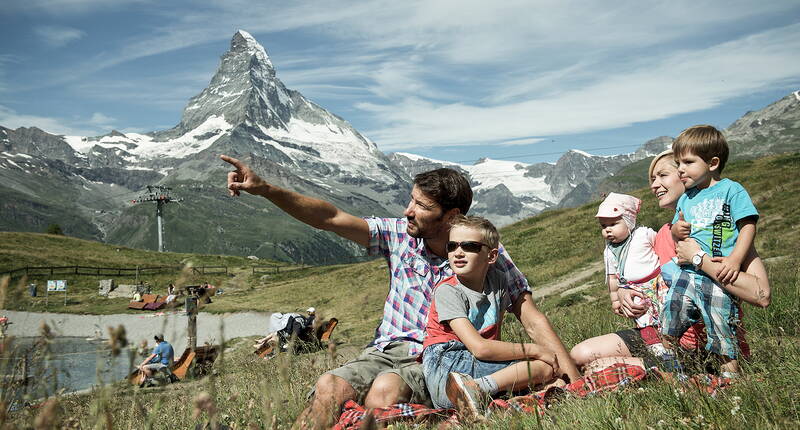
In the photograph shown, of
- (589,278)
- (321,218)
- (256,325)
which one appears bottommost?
(256,325)

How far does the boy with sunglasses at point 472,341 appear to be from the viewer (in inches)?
154

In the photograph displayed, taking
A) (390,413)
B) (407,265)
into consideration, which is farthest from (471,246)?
(390,413)

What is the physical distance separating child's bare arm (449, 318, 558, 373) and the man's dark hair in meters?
1.12

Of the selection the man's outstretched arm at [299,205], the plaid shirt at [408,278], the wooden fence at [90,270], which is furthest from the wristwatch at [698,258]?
the wooden fence at [90,270]

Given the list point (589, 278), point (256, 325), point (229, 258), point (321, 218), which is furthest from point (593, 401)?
point (229, 258)

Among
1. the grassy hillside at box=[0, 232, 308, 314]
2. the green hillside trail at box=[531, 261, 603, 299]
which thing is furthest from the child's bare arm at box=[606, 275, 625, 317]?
the grassy hillside at box=[0, 232, 308, 314]

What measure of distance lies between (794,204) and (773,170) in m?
10.3

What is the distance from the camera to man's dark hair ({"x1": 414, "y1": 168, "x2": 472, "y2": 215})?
4.68 m

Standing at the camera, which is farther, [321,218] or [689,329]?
[321,218]

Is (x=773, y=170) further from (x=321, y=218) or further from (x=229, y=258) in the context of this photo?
(x=229, y=258)

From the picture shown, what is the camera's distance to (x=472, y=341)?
3.96 metres

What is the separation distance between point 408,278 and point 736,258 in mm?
2497

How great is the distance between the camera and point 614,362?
4320mm

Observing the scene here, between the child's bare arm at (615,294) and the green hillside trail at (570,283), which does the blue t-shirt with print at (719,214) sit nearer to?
the child's bare arm at (615,294)
